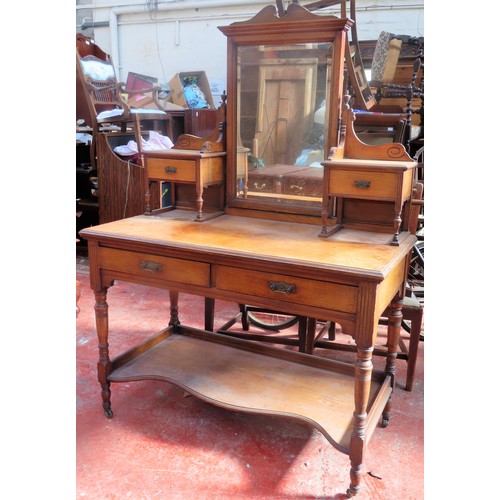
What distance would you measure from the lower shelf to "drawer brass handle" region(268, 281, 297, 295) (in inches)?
22.3

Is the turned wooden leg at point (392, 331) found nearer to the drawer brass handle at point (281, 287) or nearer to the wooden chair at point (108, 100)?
the drawer brass handle at point (281, 287)

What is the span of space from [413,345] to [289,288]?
1123 mm

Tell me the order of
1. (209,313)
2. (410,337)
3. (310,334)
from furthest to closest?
(209,313)
(310,334)
(410,337)

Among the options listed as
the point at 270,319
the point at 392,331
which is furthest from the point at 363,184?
the point at 270,319

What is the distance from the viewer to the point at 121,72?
7520 mm

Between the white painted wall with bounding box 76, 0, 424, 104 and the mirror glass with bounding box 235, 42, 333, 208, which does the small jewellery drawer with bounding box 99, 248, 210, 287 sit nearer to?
the mirror glass with bounding box 235, 42, 333, 208

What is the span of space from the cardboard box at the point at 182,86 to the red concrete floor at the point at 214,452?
4.52 meters

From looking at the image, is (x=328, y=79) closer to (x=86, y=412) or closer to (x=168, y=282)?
(x=168, y=282)

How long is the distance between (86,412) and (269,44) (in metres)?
1.97

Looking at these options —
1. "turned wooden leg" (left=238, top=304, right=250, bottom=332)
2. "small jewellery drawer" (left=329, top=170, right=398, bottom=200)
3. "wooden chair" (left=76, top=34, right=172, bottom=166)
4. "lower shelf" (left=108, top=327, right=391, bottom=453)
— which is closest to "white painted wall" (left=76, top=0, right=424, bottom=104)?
"wooden chair" (left=76, top=34, right=172, bottom=166)

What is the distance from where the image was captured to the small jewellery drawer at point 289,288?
1695 millimetres

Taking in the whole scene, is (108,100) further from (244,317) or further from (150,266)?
(150,266)

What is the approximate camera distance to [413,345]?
2564 mm

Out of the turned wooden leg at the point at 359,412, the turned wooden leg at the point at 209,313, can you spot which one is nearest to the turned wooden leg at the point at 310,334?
the turned wooden leg at the point at 209,313
